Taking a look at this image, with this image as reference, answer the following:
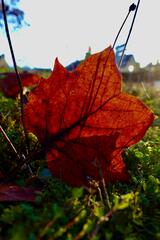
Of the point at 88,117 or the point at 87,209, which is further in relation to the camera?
the point at 88,117

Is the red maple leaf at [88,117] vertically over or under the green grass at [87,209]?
over

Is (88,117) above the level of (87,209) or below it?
above

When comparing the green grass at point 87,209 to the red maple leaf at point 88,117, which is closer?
the green grass at point 87,209

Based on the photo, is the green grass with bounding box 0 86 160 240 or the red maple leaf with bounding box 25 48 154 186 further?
the red maple leaf with bounding box 25 48 154 186

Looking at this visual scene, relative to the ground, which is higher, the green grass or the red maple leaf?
the red maple leaf

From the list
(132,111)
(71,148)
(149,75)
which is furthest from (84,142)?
(149,75)
